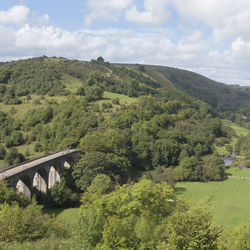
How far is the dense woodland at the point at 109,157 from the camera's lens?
→ 803 inches

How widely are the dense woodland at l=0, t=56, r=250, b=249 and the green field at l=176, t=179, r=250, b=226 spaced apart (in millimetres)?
3460

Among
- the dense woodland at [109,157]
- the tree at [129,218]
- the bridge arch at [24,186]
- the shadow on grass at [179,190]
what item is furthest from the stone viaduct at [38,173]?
the shadow on grass at [179,190]

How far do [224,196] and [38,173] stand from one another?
4025 centimetres

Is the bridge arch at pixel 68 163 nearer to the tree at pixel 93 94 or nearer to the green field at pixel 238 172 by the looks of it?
the green field at pixel 238 172

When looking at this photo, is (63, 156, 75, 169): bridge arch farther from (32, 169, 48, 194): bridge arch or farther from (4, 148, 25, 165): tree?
(4, 148, 25, 165): tree

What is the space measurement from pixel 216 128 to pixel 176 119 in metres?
22.3

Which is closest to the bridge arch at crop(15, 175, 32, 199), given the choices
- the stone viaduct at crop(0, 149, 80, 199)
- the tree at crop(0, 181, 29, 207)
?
the stone viaduct at crop(0, 149, 80, 199)

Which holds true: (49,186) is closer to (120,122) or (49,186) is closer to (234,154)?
(120,122)

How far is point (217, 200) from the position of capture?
2121 inches

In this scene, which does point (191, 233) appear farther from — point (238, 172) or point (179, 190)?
point (238, 172)

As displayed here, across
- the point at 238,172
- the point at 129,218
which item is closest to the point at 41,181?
the point at 129,218

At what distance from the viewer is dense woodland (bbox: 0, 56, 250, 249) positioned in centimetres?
2039

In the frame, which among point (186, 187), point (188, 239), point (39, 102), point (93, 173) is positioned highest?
point (39, 102)

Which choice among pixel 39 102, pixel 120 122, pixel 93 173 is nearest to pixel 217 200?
pixel 93 173
